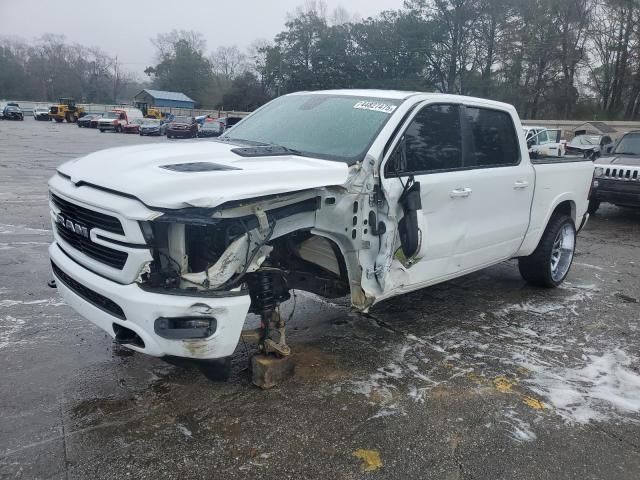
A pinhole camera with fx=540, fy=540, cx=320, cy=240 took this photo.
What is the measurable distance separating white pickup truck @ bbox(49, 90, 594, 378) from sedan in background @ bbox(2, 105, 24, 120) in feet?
193

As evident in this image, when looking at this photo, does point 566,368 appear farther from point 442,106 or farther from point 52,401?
point 52,401

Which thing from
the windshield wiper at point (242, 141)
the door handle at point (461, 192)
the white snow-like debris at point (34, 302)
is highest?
the windshield wiper at point (242, 141)

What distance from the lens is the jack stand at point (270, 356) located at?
357 cm

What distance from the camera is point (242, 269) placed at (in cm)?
310

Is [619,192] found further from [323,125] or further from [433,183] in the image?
[323,125]

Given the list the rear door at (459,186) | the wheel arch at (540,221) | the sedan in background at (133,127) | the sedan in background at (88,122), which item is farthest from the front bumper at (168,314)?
the sedan in background at (88,122)

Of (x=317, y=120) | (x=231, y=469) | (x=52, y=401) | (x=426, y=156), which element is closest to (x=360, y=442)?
(x=231, y=469)

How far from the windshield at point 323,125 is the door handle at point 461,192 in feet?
2.66

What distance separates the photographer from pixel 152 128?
134 ft

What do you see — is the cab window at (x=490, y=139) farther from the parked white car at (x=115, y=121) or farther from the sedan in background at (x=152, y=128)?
the parked white car at (x=115, y=121)

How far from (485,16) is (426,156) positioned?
50.3 m

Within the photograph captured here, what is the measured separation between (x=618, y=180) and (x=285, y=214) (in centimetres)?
886

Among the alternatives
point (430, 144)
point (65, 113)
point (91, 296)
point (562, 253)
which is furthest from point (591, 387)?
point (65, 113)

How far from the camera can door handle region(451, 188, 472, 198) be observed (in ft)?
14.0
